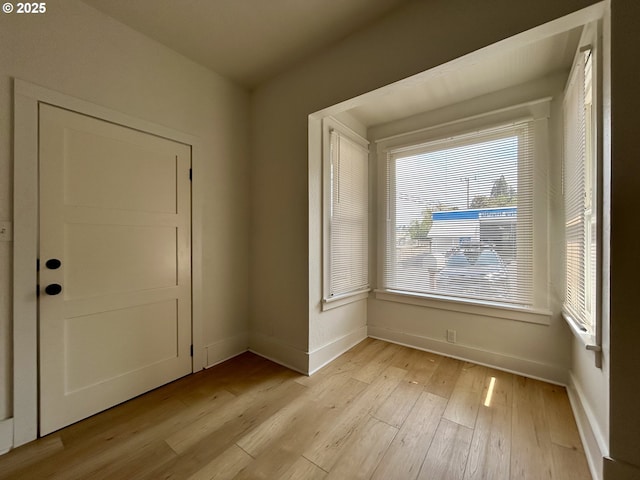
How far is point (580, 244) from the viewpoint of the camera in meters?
1.80

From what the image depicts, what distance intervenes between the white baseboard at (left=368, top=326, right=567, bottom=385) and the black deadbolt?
3.04 meters

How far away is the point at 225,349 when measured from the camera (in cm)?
271

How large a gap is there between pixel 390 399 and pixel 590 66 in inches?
103

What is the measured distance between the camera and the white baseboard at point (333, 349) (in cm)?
248

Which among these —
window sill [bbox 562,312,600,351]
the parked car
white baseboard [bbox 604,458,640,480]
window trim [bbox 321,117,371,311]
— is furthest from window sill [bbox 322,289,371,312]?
white baseboard [bbox 604,458,640,480]

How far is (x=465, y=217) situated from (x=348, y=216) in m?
1.24

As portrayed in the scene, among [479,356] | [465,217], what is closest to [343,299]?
[479,356]

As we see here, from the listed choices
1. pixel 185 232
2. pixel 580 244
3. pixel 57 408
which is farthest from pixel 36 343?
pixel 580 244

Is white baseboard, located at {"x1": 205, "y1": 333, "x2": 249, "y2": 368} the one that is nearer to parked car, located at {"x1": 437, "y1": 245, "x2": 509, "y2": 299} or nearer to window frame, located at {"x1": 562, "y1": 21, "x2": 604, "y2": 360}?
parked car, located at {"x1": 437, "y1": 245, "x2": 509, "y2": 299}

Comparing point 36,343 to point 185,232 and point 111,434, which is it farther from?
point 185,232

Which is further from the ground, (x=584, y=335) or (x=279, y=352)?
(x=584, y=335)

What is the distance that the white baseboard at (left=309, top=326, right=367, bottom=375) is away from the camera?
8.13ft

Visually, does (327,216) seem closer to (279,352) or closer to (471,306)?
(279,352)

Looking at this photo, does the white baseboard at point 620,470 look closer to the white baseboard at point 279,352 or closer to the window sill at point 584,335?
the window sill at point 584,335
